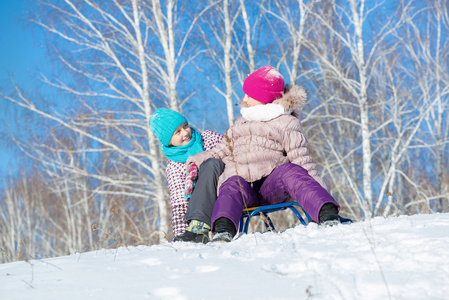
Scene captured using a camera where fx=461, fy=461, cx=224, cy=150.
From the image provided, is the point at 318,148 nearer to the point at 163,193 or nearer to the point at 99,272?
the point at 163,193

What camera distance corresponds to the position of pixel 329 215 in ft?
9.27

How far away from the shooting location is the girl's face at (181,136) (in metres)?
Result: 3.96

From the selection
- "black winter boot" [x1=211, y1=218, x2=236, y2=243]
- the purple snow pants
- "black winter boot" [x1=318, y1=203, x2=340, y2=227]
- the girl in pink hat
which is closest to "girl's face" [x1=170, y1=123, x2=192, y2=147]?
the girl in pink hat

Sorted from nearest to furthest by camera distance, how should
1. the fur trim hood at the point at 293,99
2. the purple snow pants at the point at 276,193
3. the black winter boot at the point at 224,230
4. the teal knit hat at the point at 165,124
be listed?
the black winter boot at the point at 224,230, the purple snow pants at the point at 276,193, the fur trim hood at the point at 293,99, the teal knit hat at the point at 165,124

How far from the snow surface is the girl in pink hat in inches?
21.0

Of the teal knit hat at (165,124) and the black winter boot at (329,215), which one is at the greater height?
the teal knit hat at (165,124)

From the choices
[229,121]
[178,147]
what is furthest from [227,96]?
[178,147]

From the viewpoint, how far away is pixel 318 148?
10984 millimetres

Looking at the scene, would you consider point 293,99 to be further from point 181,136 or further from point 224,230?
point 224,230

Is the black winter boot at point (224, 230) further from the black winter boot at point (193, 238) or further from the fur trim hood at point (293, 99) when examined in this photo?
the fur trim hood at point (293, 99)

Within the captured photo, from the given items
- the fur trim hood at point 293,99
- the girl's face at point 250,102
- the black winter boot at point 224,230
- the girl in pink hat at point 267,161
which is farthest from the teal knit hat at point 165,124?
the black winter boot at point 224,230

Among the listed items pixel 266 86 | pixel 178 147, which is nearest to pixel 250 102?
pixel 266 86

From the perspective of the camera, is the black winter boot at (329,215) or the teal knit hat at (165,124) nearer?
the black winter boot at (329,215)

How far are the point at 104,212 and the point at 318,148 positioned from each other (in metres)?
11.1
